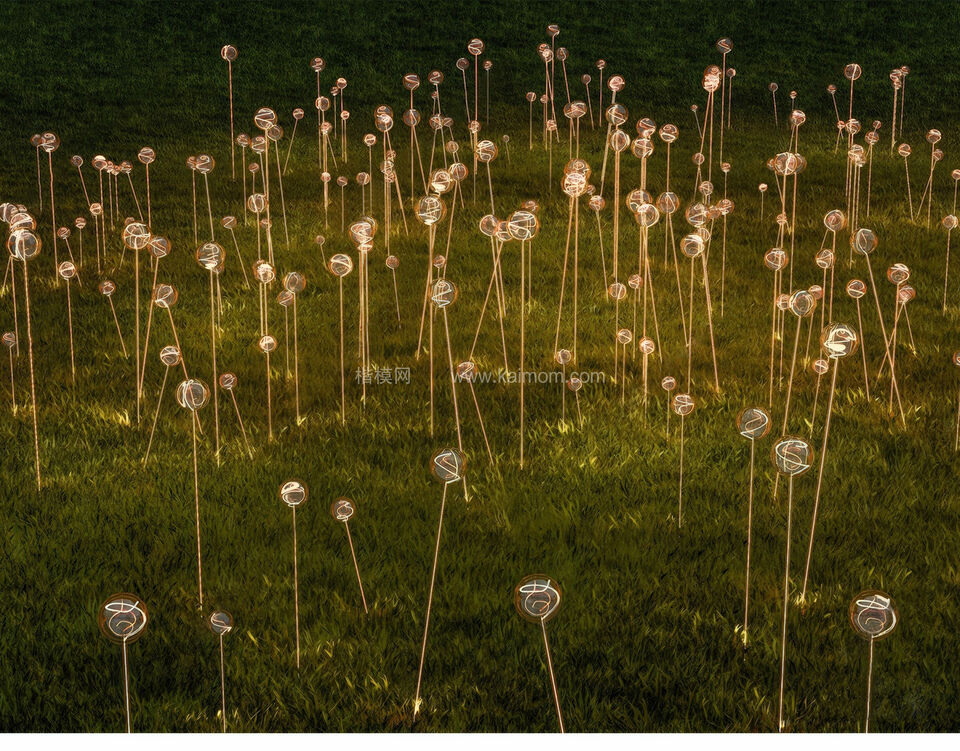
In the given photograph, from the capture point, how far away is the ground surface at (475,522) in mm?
2107

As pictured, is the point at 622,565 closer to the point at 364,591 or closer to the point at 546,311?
the point at 364,591

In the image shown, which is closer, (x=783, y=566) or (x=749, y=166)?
(x=783, y=566)

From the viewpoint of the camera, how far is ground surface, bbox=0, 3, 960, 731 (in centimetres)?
211

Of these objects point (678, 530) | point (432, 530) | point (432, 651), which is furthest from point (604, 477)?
point (432, 651)

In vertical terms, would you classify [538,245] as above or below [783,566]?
above

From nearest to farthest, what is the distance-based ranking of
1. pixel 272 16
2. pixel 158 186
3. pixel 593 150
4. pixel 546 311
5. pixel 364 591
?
pixel 364 591 → pixel 546 311 → pixel 158 186 → pixel 593 150 → pixel 272 16

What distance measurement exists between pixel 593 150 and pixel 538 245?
2758 millimetres

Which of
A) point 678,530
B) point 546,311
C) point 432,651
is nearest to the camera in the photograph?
point 432,651

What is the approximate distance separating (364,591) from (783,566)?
112 cm

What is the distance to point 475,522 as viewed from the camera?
278cm

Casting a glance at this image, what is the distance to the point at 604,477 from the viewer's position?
3027mm

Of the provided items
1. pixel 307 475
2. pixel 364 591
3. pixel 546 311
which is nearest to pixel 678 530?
pixel 364 591

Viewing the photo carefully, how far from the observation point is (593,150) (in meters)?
7.91

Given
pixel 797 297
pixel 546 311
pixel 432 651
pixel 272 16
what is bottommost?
pixel 432 651
